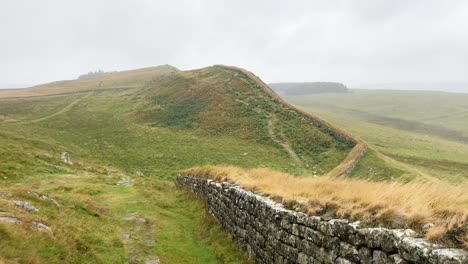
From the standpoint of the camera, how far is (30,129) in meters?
68.1

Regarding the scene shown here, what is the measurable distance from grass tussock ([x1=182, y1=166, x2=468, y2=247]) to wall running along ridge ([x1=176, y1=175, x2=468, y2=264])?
315mm

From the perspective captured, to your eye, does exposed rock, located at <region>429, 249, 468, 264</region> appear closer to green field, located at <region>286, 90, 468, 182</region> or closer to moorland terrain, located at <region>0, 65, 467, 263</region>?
moorland terrain, located at <region>0, 65, 467, 263</region>

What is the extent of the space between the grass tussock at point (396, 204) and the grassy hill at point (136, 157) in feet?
16.1

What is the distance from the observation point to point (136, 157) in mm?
54500

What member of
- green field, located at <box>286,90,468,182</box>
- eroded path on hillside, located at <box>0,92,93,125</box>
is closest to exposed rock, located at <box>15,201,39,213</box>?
green field, located at <box>286,90,468,182</box>

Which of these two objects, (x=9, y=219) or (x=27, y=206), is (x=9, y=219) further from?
(x=27, y=206)

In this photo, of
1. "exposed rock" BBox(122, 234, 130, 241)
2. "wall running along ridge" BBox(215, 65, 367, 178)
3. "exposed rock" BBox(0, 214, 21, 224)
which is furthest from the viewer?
"wall running along ridge" BBox(215, 65, 367, 178)

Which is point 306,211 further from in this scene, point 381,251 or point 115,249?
point 115,249

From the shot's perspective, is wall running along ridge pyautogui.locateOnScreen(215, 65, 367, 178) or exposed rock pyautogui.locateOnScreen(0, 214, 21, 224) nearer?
exposed rock pyautogui.locateOnScreen(0, 214, 21, 224)

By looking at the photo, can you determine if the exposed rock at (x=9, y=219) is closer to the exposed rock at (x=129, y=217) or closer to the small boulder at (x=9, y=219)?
the small boulder at (x=9, y=219)

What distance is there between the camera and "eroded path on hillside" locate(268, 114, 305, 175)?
1994 inches

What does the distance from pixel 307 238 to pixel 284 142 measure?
165 feet

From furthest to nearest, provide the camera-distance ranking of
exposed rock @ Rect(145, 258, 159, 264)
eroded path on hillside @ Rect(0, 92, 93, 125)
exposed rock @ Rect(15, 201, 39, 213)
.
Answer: eroded path on hillside @ Rect(0, 92, 93, 125)
exposed rock @ Rect(15, 201, 39, 213)
exposed rock @ Rect(145, 258, 159, 264)

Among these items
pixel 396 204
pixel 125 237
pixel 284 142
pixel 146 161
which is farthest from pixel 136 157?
pixel 396 204
